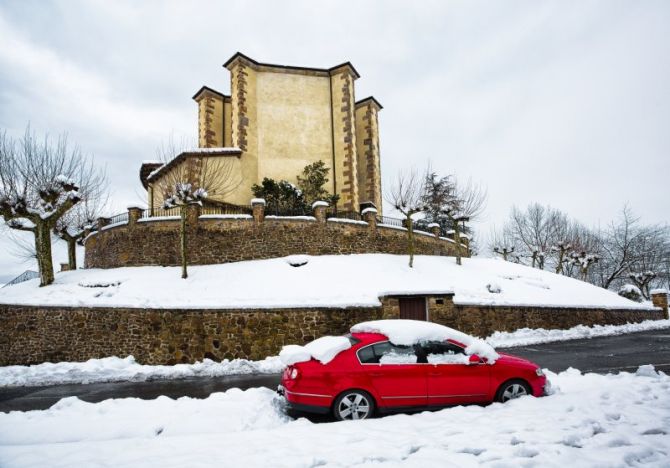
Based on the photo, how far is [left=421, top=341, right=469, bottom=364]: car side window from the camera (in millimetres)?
5996

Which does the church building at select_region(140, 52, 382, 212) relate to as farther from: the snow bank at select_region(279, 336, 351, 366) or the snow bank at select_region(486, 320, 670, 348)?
the snow bank at select_region(279, 336, 351, 366)

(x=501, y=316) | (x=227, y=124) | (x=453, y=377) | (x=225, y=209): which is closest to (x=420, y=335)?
(x=453, y=377)

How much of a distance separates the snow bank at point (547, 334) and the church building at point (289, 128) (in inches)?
587

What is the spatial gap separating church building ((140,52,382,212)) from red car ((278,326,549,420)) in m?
21.4

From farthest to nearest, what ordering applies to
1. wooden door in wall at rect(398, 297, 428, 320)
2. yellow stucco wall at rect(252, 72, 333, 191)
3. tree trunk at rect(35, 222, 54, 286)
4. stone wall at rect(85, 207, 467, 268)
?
1. yellow stucco wall at rect(252, 72, 333, 191)
2. stone wall at rect(85, 207, 467, 268)
3. tree trunk at rect(35, 222, 54, 286)
4. wooden door in wall at rect(398, 297, 428, 320)

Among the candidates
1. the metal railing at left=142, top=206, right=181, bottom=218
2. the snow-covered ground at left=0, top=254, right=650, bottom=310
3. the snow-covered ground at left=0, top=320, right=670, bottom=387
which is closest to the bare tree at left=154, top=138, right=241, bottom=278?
the metal railing at left=142, top=206, right=181, bottom=218

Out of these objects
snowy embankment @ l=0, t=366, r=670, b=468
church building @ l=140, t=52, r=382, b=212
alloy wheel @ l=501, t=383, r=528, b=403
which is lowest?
snowy embankment @ l=0, t=366, r=670, b=468

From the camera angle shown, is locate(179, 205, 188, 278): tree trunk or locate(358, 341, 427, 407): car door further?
locate(179, 205, 188, 278): tree trunk

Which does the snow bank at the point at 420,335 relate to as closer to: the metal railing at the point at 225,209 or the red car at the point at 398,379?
the red car at the point at 398,379

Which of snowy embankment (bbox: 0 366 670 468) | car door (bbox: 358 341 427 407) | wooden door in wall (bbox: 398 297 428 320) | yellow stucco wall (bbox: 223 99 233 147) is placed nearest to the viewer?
snowy embankment (bbox: 0 366 670 468)

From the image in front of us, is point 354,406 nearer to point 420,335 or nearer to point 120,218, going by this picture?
point 420,335

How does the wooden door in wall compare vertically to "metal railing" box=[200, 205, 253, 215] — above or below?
below

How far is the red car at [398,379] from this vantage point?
5.61 metres

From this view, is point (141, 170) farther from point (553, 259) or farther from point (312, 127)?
point (553, 259)
